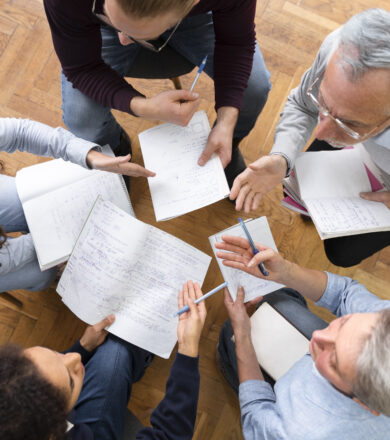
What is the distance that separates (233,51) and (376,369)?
828 mm

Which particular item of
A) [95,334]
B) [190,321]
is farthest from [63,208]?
[190,321]

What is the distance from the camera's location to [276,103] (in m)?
1.40

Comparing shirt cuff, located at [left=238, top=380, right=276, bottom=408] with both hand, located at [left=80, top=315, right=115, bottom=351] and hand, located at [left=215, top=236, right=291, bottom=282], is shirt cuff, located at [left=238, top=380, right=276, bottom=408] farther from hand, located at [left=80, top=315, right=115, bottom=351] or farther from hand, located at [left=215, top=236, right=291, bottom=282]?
hand, located at [left=80, top=315, right=115, bottom=351]

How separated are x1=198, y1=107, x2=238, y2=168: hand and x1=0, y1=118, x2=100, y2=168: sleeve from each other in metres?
0.32

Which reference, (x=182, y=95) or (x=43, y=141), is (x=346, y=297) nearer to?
(x=182, y=95)

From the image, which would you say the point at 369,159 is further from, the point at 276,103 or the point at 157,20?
the point at 157,20

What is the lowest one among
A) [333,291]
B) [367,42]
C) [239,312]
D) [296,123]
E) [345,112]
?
[239,312]

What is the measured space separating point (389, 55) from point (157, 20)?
42 cm

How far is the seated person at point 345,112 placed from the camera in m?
0.65

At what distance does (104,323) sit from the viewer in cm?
101

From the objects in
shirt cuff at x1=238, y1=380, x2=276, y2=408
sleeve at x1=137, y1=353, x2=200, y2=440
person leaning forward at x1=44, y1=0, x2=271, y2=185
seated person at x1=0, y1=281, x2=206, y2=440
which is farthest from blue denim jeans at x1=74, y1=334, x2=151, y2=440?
person leaning forward at x1=44, y1=0, x2=271, y2=185

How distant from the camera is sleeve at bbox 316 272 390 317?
855 mm

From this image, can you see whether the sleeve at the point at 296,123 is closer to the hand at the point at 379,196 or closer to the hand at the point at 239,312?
the hand at the point at 379,196

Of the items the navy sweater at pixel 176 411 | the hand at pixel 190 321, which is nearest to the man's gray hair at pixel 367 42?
the hand at pixel 190 321
